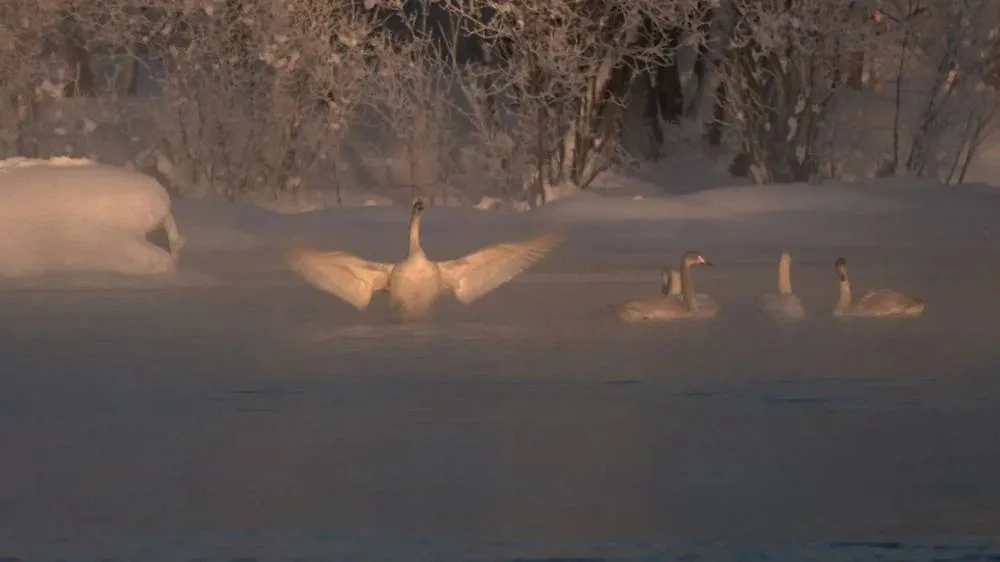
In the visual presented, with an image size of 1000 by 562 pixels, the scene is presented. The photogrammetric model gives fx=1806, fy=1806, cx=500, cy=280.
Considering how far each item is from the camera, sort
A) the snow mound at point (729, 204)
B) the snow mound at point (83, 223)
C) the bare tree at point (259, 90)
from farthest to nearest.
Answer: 1. the bare tree at point (259, 90)
2. the snow mound at point (729, 204)
3. the snow mound at point (83, 223)

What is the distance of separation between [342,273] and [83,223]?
3227mm

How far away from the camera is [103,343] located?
1080 centimetres

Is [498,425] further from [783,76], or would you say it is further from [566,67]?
[783,76]

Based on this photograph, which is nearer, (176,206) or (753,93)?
(176,206)

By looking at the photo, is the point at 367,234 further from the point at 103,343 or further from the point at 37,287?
the point at 103,343

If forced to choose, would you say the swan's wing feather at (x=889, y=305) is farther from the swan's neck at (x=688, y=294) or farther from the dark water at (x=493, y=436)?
the swan's neck at (x=688, y=294)

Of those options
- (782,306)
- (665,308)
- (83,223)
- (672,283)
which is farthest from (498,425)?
(83,223)

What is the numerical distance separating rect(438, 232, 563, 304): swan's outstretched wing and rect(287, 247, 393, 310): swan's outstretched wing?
1.46 ft

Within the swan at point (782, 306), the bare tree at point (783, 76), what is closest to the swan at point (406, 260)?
the swan at point (782, 306)

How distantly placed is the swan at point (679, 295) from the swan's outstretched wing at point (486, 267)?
0.95 meters

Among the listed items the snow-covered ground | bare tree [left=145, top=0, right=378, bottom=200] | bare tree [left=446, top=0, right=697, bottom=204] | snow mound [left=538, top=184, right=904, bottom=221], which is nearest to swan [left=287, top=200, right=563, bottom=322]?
the snow-covered ground

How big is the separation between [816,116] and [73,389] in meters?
15.7

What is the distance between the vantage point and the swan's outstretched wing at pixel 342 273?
12258 mm

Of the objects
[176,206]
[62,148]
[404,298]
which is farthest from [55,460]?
[62,148]
